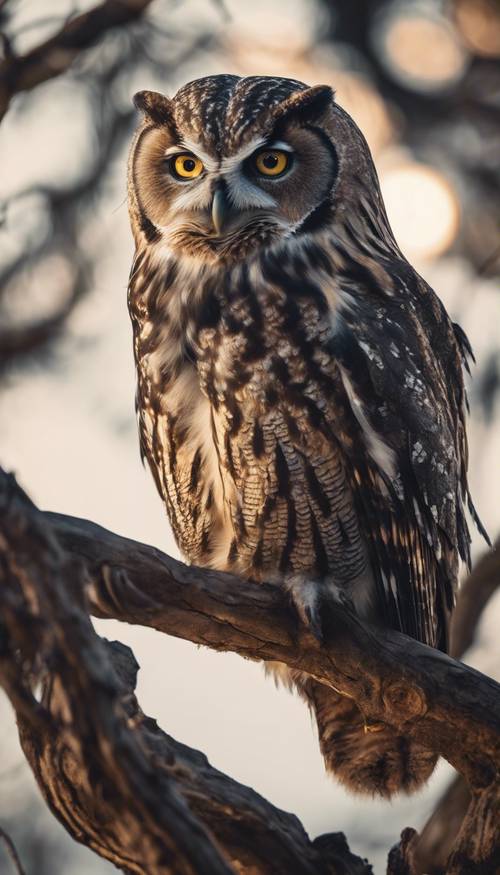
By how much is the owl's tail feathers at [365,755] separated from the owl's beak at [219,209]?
51.1 inches

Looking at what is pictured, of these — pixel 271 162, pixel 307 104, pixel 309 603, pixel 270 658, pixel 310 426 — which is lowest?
pixel 270 658

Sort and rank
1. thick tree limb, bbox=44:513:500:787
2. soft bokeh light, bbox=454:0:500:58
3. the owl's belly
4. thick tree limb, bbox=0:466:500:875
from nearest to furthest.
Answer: thick tree limb, bbox=0:466:500:875 < thick tree limb, bbox=44:513:500:787 < the owl's belly < soft bokeh light, bbox=454:0:500:58

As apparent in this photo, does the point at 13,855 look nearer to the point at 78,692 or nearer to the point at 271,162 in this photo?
the point at 78,692

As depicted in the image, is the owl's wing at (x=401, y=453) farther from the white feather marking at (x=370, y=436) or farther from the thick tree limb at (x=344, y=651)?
the thick tree limb at (x=344, y=651)

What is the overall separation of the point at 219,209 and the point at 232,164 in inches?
6.2

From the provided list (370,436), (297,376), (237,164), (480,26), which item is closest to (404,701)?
(370,436)

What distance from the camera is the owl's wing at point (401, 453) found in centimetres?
295


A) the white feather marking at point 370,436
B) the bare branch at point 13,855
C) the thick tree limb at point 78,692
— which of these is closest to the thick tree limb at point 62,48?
the white feather marking at point 370,436

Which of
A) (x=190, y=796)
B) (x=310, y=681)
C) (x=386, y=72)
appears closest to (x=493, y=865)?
(x=190, y=796)

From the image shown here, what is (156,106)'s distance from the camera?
328cm

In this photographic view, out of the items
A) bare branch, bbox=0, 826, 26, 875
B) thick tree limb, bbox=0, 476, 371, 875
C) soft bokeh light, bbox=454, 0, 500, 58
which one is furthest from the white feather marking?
soft bokeh light, bbox=454, 0, 500, 58

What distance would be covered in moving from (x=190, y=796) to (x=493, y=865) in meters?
0.67

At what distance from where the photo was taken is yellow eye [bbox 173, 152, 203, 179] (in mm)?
3164

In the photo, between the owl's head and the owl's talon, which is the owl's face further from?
the owl's talon
